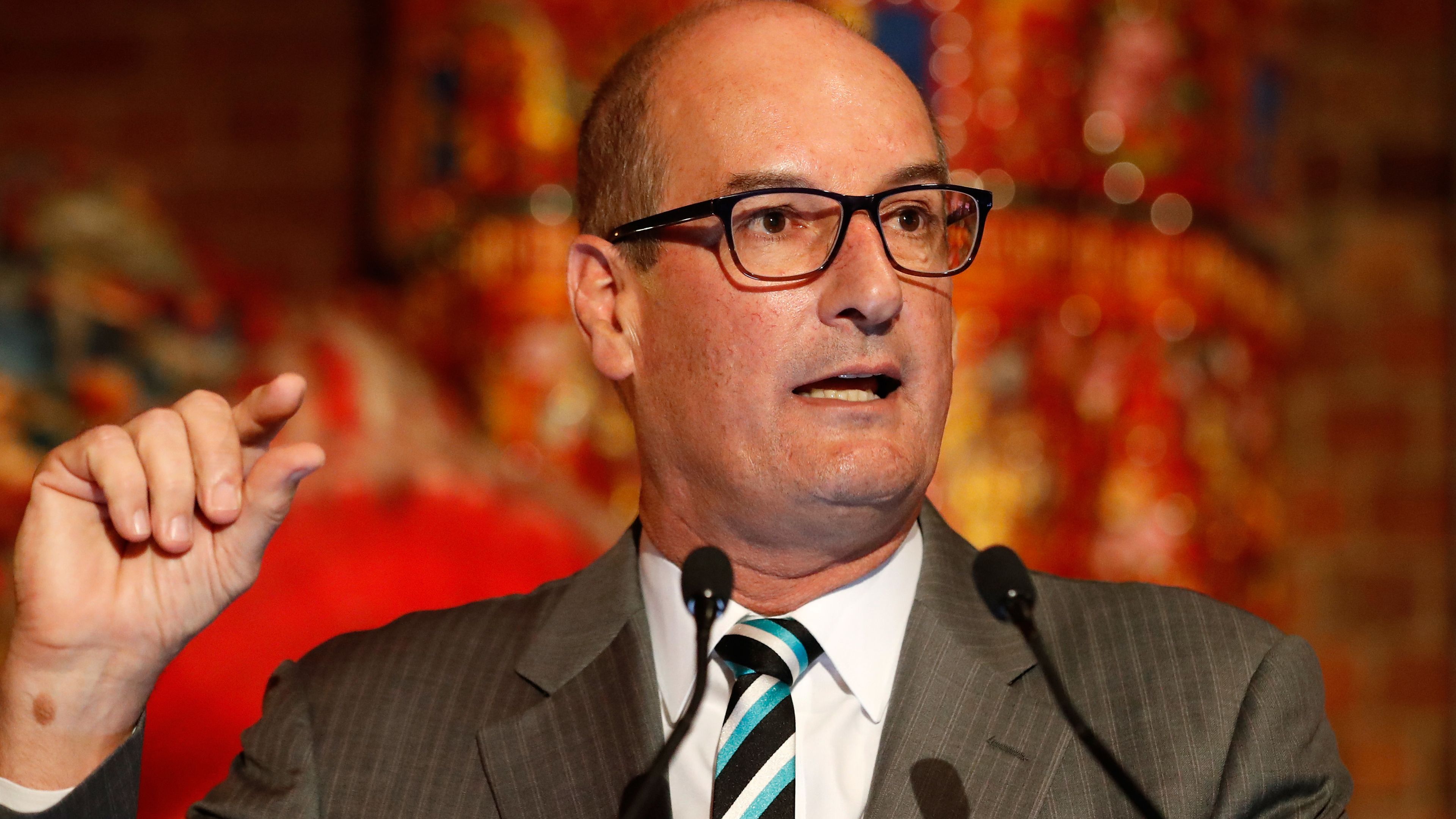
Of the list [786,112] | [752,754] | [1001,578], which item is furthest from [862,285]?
[752,754]

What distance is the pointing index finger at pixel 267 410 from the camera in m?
1.24

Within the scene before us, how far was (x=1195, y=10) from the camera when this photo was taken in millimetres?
2490

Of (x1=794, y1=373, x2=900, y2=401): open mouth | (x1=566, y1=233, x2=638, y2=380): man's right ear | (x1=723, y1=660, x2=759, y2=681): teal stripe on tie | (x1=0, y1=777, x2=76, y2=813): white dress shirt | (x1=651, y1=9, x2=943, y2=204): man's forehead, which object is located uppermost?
(x1=651, y1=9, x2=943, y2=204): man's forehead

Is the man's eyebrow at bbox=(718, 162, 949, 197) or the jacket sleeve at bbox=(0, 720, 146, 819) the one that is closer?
the jacket sleeve at bbox=(0, 720, 146, 819)

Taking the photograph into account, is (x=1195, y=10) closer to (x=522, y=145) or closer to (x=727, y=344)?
(x=522, y=145)

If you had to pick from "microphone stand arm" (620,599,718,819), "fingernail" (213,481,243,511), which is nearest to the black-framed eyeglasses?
"microphone stand arm" (620,599,718,819)

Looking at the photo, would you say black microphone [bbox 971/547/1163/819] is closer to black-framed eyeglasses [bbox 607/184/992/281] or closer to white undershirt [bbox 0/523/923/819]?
white undershirt [bbox 0/523/923/819]

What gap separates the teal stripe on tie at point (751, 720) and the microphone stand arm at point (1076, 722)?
265mm

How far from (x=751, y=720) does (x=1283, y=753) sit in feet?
1.49

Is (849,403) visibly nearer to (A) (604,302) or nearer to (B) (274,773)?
(A) (604,302)

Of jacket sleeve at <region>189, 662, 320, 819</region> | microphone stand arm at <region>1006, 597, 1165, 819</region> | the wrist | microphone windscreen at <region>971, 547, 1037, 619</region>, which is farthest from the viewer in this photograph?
jacket sleeve at <region>189, 662, 320, 819</region>

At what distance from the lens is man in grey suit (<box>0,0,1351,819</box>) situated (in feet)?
4.20

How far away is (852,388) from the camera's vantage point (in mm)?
1408

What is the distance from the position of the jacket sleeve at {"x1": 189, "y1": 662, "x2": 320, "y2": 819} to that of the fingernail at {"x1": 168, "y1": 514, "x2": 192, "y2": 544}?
10.5 inches
